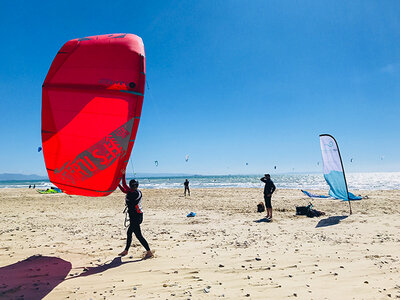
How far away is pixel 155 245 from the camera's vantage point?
6.68 meters

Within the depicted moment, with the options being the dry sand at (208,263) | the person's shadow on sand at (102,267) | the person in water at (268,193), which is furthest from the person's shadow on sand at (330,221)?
the person's shadow on sand at (102,267)

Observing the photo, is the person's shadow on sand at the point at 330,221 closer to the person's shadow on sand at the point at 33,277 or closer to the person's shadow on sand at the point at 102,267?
the person's shadow on sand at the point at 102,267

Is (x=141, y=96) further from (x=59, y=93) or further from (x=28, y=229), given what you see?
(x=28, y=229)

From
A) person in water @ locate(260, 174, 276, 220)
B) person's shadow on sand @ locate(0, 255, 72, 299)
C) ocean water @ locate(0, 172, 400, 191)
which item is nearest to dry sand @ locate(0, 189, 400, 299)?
person's shadow on sand @ locate(0, 255, 72, 299)

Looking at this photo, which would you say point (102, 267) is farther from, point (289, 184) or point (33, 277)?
point (289, 184)

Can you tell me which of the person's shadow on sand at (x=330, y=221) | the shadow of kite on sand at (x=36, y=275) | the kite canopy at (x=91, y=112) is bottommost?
the person's shadow on sand at (x=330, y=221)

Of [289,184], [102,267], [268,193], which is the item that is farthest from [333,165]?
[289,184]

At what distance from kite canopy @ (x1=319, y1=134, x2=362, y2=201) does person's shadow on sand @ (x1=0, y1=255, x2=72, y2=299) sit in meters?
12.2

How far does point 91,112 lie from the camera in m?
4.69

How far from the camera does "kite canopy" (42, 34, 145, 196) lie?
4.68 metres

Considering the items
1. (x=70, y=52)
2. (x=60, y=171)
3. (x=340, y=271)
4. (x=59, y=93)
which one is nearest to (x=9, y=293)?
(x=60, y=171)

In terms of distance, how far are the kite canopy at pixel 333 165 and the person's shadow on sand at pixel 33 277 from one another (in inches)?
481

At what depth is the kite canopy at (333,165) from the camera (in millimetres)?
12266

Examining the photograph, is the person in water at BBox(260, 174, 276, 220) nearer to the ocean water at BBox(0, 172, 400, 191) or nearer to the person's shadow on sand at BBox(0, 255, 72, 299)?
the person's shadow on sand at BBox(0, 255, 72, 299)
